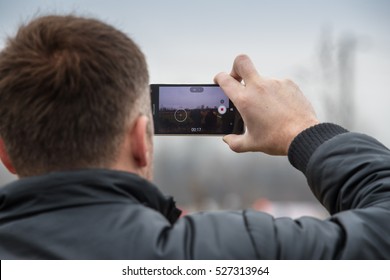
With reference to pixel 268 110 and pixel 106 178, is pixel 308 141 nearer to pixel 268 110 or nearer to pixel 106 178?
pixel 268 110

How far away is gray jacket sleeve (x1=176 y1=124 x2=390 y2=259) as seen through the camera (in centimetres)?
191

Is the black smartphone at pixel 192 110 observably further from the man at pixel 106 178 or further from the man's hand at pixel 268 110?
the man at pixel 106 178

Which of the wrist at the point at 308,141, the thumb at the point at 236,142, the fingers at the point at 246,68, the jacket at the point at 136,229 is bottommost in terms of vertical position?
the jacket at the point at 136,229

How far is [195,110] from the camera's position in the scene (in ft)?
8.71

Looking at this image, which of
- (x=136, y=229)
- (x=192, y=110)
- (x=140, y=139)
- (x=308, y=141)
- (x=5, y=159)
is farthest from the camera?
(x=192, y=110)

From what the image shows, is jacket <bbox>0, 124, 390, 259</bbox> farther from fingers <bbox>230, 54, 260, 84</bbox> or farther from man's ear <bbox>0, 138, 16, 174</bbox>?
fingers <bbox>230, 54, 260, 84</bbox>

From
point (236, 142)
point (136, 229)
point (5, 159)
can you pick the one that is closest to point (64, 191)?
point (136, 229)

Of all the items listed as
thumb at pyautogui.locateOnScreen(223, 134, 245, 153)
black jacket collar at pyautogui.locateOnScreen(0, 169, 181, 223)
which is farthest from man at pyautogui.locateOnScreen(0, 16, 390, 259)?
thumb at pyautogui.locateOnScreen(223, 134, 245, 153)

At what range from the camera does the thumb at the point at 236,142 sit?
244 cm

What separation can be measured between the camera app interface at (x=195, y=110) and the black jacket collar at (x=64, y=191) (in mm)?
699

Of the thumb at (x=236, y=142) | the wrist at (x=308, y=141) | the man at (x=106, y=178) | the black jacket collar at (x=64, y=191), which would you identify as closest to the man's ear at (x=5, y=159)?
the man at (x=106, y=178)

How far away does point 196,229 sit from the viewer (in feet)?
6.34

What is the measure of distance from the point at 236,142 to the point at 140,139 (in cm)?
52

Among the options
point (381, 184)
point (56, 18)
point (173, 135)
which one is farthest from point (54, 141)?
point (381, 184)
